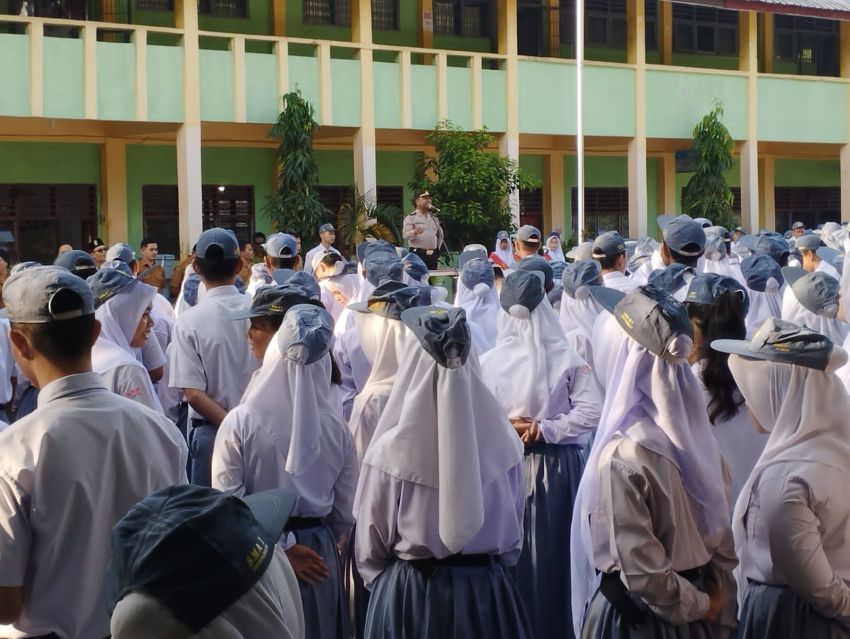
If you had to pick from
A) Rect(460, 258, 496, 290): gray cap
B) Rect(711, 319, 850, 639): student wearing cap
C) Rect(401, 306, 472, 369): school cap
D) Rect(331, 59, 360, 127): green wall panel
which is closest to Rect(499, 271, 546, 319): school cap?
Rect(401, 306, 472, 369): school cap

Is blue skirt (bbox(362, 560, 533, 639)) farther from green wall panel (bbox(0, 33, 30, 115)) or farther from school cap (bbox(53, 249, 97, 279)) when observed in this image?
green wall panel (bbox(0, 33, 30, 115))

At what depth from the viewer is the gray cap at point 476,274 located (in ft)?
34.1

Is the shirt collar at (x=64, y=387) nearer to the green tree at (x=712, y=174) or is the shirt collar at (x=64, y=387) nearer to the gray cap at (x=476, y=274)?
the gray cap at (x=476, y=274)

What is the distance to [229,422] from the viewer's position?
470 centimetres

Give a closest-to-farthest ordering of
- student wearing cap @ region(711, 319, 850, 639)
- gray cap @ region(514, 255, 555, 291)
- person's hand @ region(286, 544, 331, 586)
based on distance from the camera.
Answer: student wearing cap @ region(711, 319, 850, 639)
person's hand @ region(286, 544, 331, 586)
gray cap @ region(514, 255, 555, 291)

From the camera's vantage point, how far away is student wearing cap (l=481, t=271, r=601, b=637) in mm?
5957

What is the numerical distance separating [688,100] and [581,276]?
1915 cm

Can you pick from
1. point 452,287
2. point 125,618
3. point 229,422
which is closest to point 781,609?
point 229,422

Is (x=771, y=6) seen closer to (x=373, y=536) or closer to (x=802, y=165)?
(x=802, y=165)

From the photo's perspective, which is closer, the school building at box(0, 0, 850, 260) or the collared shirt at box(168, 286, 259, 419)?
the collared shirt at box(168, 286, 259, 419)

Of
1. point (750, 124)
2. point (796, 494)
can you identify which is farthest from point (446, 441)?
point (750, 124)

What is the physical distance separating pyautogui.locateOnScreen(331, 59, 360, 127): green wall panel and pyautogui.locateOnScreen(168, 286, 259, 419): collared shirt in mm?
16021

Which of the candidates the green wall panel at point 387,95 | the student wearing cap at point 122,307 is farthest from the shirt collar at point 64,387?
the green wall panel at point 387,95

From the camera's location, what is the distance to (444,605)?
4.24 metres
